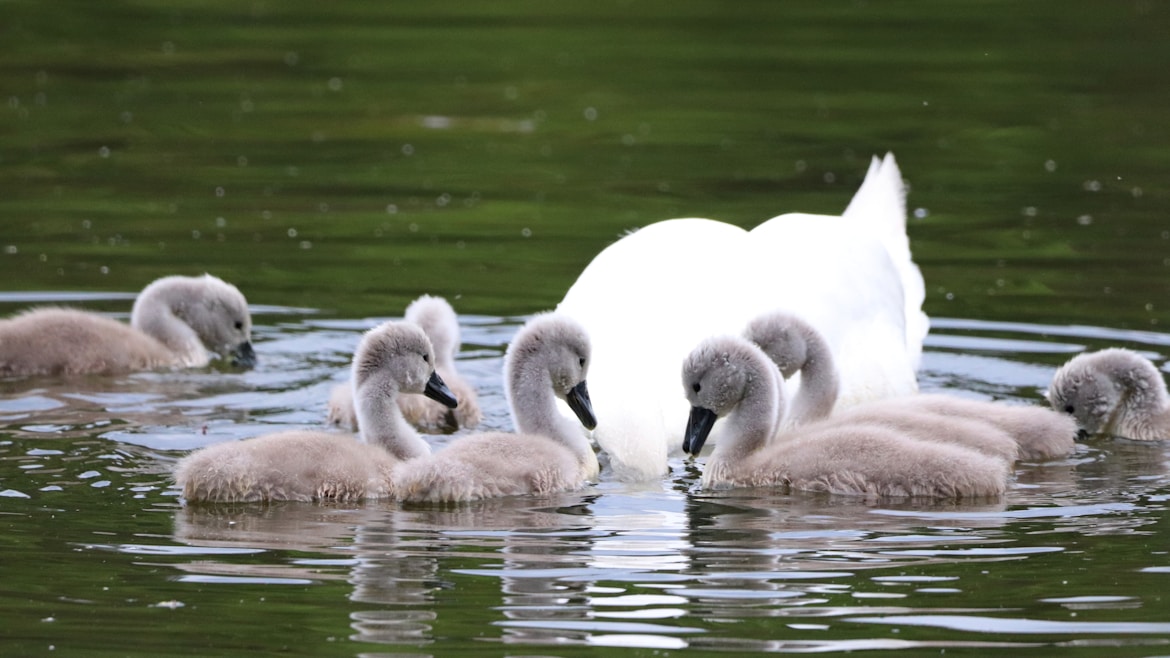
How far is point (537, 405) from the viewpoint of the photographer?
8.12m

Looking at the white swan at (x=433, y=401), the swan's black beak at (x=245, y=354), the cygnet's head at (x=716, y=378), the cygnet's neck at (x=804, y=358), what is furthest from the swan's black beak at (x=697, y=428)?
the swan's black beak at (x=245, y=354)

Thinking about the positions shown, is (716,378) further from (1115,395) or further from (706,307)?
(1115,395)

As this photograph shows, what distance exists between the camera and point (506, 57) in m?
20.3

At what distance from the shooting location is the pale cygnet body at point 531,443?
299 inches

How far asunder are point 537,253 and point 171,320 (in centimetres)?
264

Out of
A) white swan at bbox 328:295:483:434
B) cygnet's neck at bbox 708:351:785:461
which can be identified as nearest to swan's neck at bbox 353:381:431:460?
white swan at bbox 328:295:483:434

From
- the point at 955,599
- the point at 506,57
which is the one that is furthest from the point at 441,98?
the point at 955,599

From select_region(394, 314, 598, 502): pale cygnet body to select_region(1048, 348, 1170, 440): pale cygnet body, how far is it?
221cm

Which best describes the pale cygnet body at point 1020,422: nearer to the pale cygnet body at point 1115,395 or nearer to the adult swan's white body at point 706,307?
the pale cygnet body at point 1115,395

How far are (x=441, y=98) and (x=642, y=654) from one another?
13093 mm

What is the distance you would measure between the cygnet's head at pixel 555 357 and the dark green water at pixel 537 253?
1.67 feet

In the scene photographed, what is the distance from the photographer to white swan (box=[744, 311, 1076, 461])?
8.41 metres

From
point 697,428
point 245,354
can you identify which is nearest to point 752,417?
point 697,428

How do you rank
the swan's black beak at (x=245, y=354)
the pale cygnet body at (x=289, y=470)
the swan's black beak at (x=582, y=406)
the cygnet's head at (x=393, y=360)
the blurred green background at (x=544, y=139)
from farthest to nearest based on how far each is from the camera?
1. the blurred green background at (x=544, y=139)
2. the swan's black beak at (x=245, y=354)
3. the swan's black beak at (x=582, y=406)
4. the cygnet's head at (x=393, y=360)
5. the pale cygnet body at (x=289, y=470)
